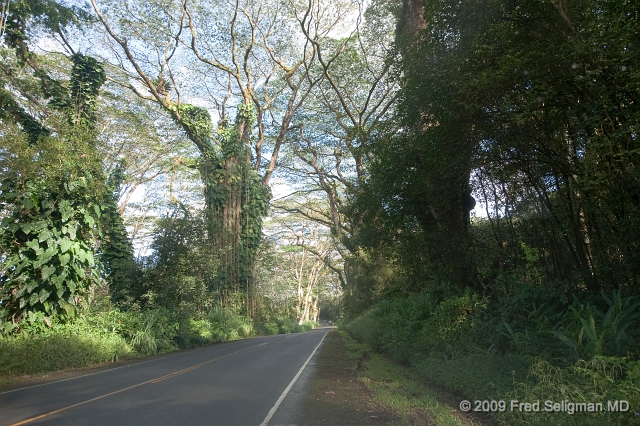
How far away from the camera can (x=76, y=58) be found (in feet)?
58.9

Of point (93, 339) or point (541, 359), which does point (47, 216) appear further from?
point (541, 359)

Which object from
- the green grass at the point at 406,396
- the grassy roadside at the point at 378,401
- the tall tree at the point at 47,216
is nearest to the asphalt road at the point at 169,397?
the grassy roadside at the point at 378,401

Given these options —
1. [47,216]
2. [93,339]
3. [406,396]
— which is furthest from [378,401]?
[47,216]

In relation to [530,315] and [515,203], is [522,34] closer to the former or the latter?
[515,203]

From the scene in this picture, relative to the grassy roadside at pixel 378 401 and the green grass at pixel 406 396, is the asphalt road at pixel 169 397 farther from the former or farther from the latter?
the green grass at pixel 406 396

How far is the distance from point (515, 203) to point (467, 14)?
4000mm

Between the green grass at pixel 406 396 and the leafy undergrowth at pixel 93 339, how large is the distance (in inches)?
331

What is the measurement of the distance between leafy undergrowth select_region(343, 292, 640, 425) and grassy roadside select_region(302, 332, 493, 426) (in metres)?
0.33

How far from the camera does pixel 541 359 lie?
648cm

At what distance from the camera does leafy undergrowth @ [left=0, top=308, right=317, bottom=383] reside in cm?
1204

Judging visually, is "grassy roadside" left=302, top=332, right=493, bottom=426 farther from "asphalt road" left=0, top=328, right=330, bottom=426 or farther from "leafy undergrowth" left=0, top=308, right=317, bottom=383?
"leafy undergrowth" left=0, top=308, right=317, bottom=383

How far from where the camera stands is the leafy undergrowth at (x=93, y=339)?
1204 cm

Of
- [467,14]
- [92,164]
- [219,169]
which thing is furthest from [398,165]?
[219,169]

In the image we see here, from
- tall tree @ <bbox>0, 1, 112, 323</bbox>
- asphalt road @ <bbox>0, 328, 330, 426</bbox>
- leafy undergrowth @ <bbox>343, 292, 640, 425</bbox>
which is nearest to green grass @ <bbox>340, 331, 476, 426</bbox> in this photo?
leafy undergrowth @ <bbox>343, 292, 640, 425</bbox>
